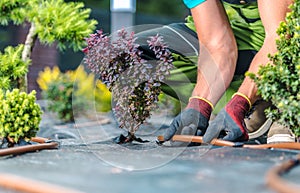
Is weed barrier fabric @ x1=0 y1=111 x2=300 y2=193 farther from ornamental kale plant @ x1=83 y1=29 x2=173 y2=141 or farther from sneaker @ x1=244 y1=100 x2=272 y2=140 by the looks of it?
sneaker @ x1=244 y1=100 x2=272 y2=140

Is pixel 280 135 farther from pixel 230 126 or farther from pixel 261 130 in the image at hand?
pixel 230 126

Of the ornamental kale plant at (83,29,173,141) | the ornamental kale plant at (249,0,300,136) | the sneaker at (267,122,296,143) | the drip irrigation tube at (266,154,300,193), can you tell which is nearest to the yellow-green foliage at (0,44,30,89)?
the ornamental kale plant at (83,29,173,141)

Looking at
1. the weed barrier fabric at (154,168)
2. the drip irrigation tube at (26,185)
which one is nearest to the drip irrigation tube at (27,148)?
the weed barrier fabric at (154,168)

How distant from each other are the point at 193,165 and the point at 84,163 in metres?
0.29

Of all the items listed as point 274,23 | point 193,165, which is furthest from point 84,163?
point 274,23

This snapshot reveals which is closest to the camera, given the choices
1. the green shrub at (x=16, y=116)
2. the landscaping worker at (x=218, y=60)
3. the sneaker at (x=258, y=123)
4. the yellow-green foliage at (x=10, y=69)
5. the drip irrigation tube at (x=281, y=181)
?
the drip irrigation tube at (x=281, y=181)

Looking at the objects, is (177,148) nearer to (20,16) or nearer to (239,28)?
(239,28)

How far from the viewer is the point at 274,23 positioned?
1789mm

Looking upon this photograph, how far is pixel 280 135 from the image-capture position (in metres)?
2.03

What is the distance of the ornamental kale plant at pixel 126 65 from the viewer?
6.04 ft

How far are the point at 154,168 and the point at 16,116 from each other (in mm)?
521

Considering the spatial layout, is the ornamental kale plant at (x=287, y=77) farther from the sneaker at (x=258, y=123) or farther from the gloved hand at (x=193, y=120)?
the sneaker at (x=258, y=123)

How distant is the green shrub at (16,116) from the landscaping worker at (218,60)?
18.7 inches

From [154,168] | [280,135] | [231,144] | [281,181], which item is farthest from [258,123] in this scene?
[281,181]
